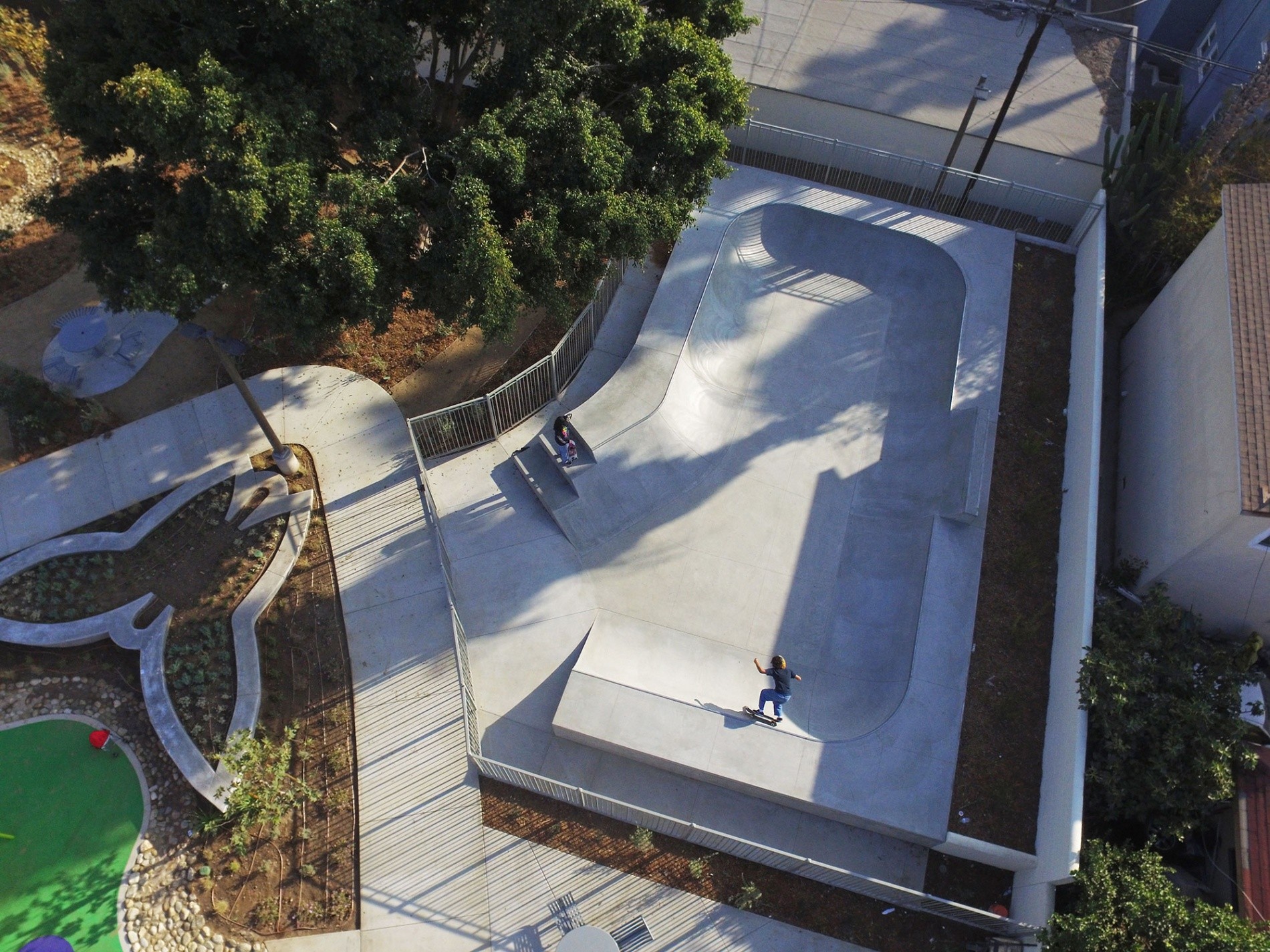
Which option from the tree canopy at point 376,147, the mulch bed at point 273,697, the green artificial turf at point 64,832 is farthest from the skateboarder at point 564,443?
the green artificial turf at point 64,832

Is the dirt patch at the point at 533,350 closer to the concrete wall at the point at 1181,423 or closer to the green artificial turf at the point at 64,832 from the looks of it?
the green artificial turf at the point at 64,832

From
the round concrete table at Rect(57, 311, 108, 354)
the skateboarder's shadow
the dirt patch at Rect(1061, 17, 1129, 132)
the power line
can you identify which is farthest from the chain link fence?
the power line

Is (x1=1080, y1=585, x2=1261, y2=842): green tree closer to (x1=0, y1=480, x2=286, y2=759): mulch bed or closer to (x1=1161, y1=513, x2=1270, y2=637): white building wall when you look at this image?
(x1=1161, y1=513, x2=1270, y2=637): white building wall

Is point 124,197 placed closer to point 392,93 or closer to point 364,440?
point 392,93

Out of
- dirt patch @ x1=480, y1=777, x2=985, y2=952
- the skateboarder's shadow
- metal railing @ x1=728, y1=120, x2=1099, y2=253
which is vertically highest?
Result: metal railing @ x1=728, y1=120, x2=1099, y2=253

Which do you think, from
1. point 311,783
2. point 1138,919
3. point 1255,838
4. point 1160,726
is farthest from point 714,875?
point 1255,838

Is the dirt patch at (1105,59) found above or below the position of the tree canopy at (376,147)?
above
